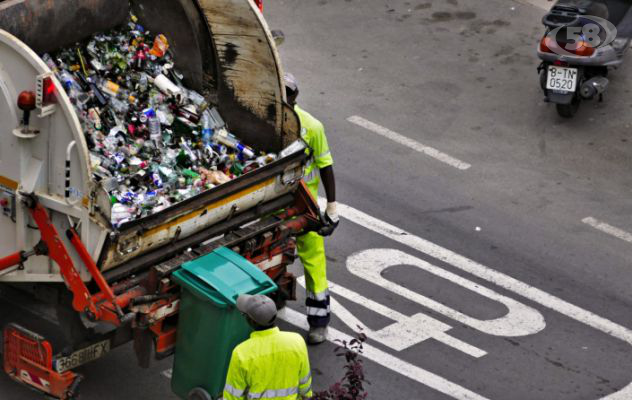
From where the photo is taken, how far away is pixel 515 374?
897 cm

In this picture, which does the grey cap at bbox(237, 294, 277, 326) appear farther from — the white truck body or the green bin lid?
the white truck body

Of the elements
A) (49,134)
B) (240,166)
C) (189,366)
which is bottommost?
(189,366)

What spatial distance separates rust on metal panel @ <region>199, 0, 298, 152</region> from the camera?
8703 mm

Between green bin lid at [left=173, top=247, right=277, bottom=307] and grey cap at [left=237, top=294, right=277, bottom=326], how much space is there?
1.77 ft

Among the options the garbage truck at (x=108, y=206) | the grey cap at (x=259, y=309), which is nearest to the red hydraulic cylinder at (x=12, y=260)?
the garbage truck at (x=108, y=206)

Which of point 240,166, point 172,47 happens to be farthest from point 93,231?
point 172,47

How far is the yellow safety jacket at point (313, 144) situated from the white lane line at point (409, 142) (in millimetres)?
2858

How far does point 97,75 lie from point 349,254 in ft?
8.32

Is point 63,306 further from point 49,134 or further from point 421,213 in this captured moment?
point 421,213

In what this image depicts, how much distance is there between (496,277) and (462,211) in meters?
1.03

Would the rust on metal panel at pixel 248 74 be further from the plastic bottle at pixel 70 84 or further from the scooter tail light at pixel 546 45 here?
the scooter tail light at pixel 546 45

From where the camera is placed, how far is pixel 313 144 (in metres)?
8.94

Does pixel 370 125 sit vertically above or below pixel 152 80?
below

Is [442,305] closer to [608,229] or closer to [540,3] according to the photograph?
[608,229]
